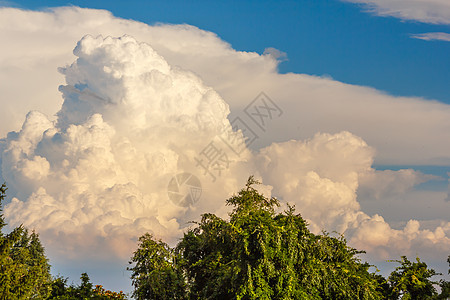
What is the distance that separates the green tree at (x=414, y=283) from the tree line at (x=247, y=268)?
74mm

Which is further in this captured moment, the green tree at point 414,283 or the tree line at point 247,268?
the green tree at point 414,283

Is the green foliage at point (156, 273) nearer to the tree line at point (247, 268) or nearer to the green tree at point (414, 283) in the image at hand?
the tree line at point (247, 268)

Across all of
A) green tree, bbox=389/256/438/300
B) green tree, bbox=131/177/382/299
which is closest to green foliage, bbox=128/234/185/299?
green tree, bbox=131/177/382/299

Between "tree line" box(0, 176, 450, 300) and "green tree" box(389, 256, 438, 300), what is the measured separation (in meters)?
0.07

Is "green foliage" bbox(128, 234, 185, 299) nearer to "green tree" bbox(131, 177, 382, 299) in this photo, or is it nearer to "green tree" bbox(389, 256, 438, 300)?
"green tree" bbox(131, 177, 382, 299)

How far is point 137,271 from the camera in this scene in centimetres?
4384

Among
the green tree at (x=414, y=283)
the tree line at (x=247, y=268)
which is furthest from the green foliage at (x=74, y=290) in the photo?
the green tree at (x=414, y=283)

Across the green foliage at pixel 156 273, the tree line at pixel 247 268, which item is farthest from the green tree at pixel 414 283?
the green foliage at pixel 156 273

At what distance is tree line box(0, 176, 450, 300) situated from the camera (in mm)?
33875

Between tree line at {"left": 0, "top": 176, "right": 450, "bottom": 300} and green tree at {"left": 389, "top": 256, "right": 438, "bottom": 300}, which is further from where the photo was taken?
green tree at {"left": 389, "top": 256, "right": 438, "bottom": 300}

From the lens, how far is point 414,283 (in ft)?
141

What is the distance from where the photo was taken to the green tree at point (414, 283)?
42844 millimetres

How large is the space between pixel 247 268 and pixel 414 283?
1588 cm

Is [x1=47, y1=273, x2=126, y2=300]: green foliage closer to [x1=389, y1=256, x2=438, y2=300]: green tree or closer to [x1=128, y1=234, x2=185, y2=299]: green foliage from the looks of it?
[x1=128, y1=234, x2=185, y2=299]: green foliage
